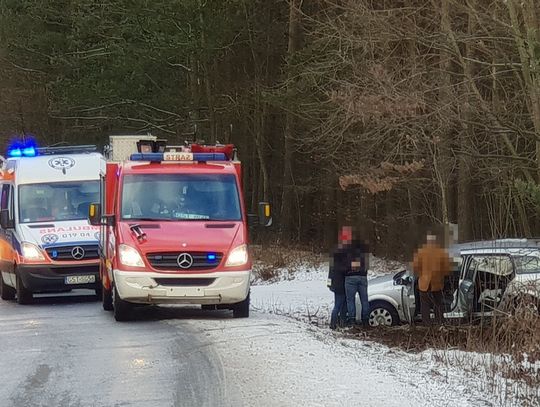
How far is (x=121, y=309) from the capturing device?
1346cm

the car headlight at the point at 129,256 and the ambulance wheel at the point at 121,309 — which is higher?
the car headlight at the point at 129,256

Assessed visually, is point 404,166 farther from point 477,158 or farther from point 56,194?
point 56,194

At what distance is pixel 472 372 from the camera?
9266 millimetres

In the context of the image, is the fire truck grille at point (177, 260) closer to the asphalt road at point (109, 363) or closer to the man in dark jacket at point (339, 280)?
the asphalt road at point (109, 363)

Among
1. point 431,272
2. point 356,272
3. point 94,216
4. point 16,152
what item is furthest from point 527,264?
point 16,152

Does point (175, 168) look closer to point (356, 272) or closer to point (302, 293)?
point (356, 272)

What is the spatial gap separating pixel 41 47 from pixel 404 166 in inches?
985

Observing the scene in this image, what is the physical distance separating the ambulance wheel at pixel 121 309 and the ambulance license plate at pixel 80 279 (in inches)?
152

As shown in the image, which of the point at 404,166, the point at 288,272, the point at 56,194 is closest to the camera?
the point at 56,194

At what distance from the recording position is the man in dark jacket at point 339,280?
45.1 feet

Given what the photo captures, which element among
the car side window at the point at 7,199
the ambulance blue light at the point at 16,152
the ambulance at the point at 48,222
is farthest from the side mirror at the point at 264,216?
the ambulance blue light at the point at 16,152

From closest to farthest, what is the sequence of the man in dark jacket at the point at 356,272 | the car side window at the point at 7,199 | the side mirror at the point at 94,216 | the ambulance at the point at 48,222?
the man in dark jacket at the point at 356,272
the side mirror at the point at 94,216
the ambulance at the point at 48,222
the car side window at the point at 7,199

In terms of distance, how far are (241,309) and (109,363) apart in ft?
13.1

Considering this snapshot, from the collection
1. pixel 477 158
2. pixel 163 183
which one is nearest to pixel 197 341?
pixel 163 183
